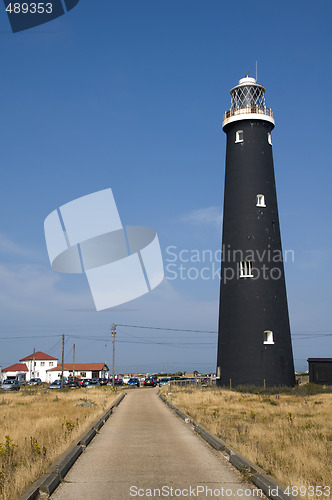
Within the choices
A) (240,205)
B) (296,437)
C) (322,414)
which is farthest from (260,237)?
(296,437)

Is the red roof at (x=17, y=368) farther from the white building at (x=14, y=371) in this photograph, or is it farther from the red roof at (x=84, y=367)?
the red roof at (x=84, y=367)

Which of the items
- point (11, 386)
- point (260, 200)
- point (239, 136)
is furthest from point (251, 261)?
point (11, 386)

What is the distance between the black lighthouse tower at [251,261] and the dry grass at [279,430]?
9.38ft

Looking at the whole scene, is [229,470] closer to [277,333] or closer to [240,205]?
[277,333]

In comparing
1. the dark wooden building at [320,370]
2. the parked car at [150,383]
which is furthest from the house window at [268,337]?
the parked car at [150,383]

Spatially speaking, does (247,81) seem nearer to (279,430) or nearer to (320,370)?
(320,370)

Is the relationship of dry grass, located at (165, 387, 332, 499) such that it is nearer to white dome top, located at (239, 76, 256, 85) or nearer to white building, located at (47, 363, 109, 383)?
white dome top, located at (239, 76, 256, 85)

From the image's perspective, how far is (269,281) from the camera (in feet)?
106

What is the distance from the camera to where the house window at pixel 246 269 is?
107 feet

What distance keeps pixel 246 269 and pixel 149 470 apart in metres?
23.8

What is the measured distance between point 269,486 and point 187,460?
3.17 meters

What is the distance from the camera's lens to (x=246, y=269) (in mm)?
32875

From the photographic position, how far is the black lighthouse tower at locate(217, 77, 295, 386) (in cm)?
3172

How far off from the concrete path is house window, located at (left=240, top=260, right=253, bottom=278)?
17931 millimetres
